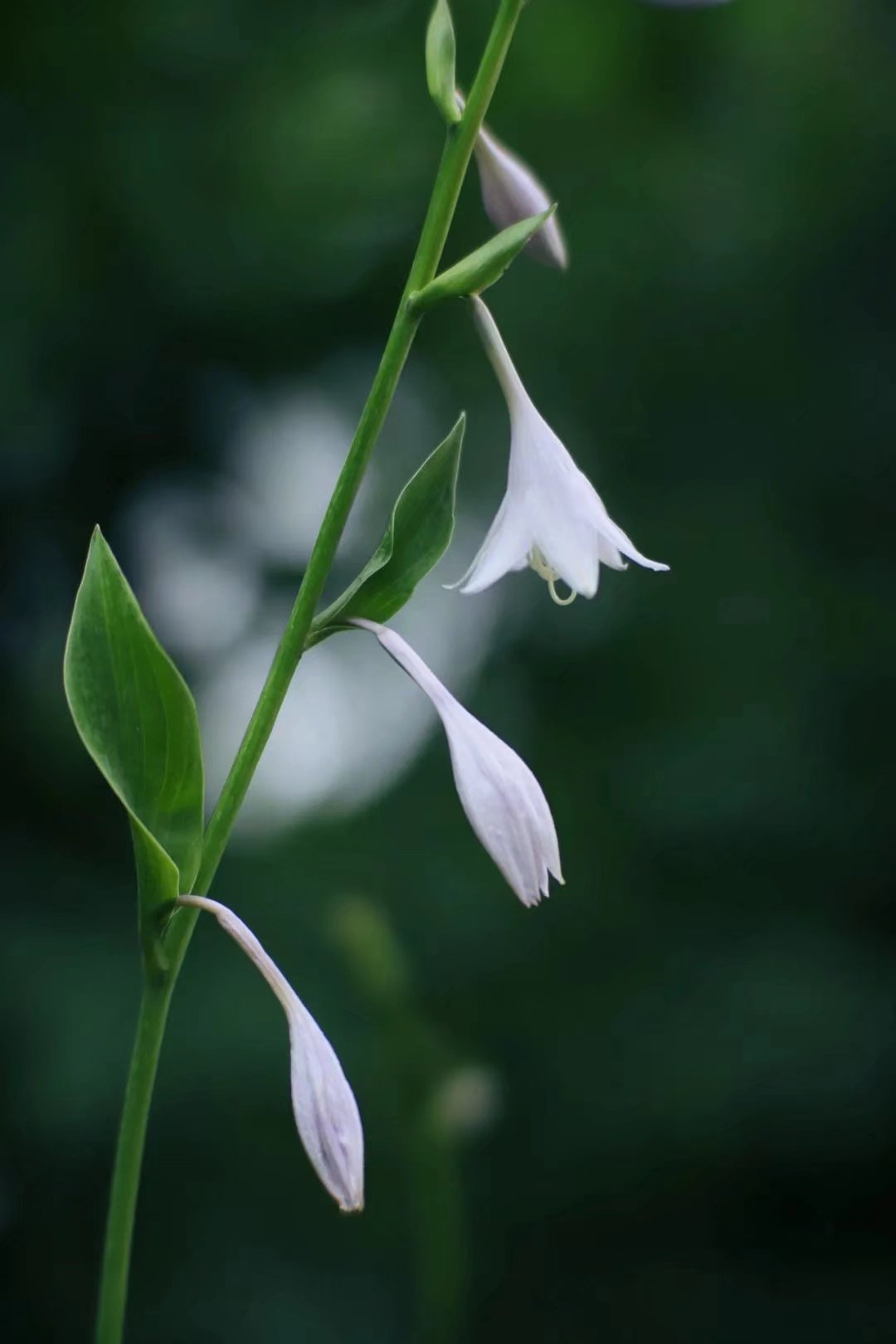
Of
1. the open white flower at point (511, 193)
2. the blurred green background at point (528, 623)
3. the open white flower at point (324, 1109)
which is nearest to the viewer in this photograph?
the open white flower at point (324, 1109)

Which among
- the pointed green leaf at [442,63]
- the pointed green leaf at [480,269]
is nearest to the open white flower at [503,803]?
the pointed green leaf at [480,269]

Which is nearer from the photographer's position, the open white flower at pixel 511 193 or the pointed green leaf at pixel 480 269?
the pointed green leaf at pixel 480 269

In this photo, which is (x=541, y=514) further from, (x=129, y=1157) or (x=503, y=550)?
(x=129, y=1157)

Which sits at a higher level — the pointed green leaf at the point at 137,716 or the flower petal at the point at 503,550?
the flower petal at the point at 503,550

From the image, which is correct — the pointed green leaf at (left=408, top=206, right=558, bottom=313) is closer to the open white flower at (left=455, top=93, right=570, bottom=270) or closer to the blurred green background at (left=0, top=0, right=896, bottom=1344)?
the open white flower at (left=455, top=93, right=570, bottom=270)

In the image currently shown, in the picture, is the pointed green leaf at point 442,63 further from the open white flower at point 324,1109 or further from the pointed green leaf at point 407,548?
the open white flower at point 324,1109

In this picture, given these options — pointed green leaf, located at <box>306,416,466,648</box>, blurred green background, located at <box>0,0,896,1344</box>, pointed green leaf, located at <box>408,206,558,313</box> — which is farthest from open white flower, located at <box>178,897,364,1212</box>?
blurred green background, located at <box>0,0,896,1344</box>
